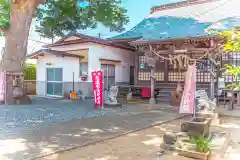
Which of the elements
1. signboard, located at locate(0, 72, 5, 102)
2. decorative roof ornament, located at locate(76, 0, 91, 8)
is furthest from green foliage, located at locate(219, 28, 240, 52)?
decorative roof ornament, located at locate(76, 0, 91, 8)

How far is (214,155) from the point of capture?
453cm

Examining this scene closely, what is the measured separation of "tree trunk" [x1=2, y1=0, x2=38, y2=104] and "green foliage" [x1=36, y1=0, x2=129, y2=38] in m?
3.43

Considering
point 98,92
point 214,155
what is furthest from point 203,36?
point 214,155

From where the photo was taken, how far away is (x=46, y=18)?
16.3 meters

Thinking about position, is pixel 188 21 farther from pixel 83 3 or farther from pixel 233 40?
pixel 233 40

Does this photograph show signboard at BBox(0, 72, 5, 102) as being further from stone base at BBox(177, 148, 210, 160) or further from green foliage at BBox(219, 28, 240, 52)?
green foliage at BBox(219, 28, 240, 52)

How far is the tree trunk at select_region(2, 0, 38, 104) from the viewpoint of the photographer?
11586 millimetres

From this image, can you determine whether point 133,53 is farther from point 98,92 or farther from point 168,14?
point 98,92

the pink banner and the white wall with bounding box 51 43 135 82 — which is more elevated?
the white wall with bounding box 51 43 135 82

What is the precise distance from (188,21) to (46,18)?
9.61 m

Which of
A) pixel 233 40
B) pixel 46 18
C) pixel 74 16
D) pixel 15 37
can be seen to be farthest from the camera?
pixel 74 16

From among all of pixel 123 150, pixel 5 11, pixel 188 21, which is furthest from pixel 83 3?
pixel 123 150

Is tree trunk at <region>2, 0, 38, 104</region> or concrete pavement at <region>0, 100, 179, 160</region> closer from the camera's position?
concrete pavement at <region>0, 100, 179, 160</region>

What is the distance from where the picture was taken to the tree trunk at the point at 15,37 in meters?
11.6
